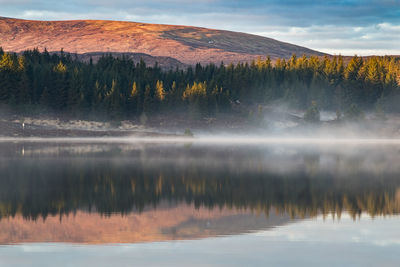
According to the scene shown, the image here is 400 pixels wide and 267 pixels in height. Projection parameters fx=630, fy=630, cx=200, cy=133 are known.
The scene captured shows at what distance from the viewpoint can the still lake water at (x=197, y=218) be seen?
629 inches

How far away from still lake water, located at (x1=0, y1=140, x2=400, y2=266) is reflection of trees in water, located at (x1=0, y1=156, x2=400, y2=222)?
5 centimetres

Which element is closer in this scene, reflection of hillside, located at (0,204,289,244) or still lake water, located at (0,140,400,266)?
still lake water, located at (0,140,400,266)

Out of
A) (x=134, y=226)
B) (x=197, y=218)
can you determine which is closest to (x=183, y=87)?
(x=197, y=218)

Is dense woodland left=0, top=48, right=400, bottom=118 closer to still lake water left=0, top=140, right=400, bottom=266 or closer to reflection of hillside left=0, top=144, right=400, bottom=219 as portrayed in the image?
reflection of hillside left=0, top=144, right=400, bottom=219

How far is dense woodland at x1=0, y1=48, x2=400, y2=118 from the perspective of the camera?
13088cm

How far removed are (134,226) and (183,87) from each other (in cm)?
13057

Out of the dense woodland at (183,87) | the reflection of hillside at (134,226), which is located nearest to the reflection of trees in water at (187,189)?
the reflection of hillside at (134,226)

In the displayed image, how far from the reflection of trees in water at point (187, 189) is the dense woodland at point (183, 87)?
8997 centimetres

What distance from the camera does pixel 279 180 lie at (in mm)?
34531

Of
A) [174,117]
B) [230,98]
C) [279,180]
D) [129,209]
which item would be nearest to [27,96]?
[174,117]

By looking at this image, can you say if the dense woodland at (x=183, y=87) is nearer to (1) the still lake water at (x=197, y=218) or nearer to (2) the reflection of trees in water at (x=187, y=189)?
(2) the reflection of trees in water at (x=187, y=189)

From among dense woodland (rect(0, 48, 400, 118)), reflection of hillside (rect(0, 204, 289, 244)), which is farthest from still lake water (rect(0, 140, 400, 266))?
dense woodland (rect(0, 48, 400, 118))

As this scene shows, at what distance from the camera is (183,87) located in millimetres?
149875

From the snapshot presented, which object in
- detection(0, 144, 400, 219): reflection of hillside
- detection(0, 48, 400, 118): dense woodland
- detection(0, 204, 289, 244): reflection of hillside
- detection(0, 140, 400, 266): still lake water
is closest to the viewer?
detection(0, 140, 400, 266): still lake water
